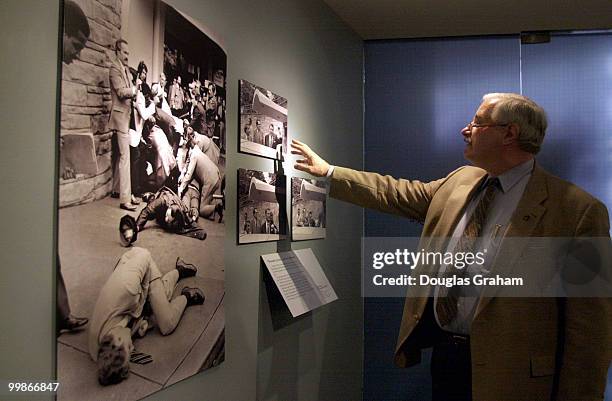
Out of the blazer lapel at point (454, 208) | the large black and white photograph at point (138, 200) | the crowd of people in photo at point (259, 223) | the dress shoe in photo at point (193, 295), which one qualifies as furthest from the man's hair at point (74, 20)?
the blazer lapel at point (454, 208)

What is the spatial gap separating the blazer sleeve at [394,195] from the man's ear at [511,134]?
0.27 m

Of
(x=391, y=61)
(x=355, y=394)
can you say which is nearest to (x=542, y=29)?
(x=391, y=61)

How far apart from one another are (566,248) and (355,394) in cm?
94

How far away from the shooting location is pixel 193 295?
153cm

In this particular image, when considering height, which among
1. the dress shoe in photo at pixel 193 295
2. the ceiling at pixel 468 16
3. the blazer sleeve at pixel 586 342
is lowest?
the blazer sleeve at pixel 586 342

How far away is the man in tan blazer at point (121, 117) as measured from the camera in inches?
48.3

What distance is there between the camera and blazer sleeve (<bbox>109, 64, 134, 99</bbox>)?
1223mm

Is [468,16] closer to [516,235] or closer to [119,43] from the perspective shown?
[516,235]

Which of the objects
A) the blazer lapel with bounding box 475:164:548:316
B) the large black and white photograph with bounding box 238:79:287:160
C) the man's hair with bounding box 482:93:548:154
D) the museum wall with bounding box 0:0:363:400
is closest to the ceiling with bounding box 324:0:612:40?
the museum wall with bounding box 0:0:363:400

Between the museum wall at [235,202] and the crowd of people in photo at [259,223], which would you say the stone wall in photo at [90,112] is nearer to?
the museum wall at [235,202]

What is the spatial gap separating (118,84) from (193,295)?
563 mm

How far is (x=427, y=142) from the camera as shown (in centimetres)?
216

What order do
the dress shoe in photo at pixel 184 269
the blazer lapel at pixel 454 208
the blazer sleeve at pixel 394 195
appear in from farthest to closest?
1. the blazer sleeve at pixel 394 195
2. the blazer lapel at pixel 454 208
3. the dress shoe in photo at pixel 184 269

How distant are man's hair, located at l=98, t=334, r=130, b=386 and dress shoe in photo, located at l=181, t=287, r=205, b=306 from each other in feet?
0.87
